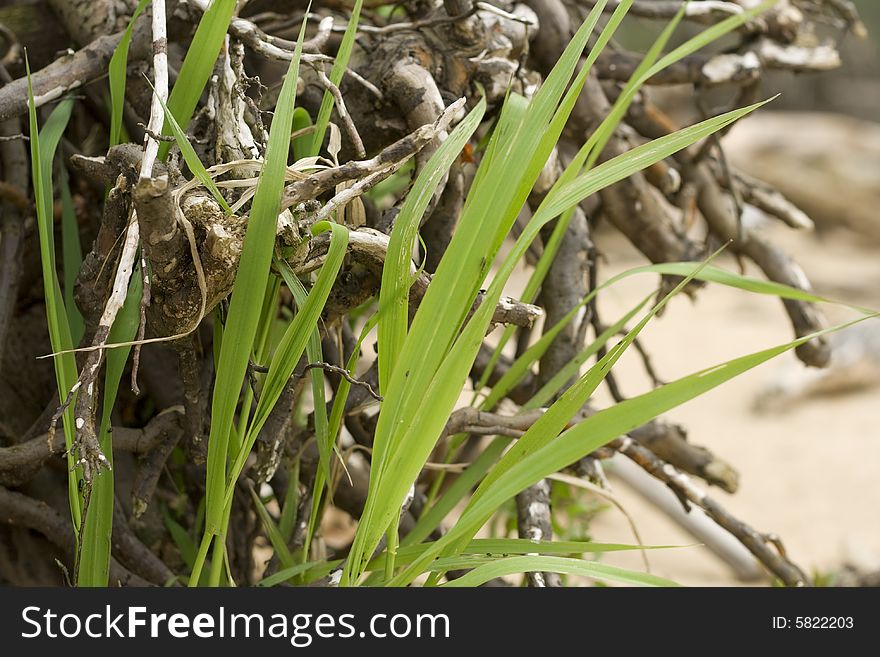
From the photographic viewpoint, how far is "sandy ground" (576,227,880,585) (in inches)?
116

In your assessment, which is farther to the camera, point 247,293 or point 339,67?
point 339,67

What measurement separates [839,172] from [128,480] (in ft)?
21.8

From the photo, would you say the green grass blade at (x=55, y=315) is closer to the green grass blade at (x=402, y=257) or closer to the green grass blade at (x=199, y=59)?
the green grass blade at (x=199, y=59)

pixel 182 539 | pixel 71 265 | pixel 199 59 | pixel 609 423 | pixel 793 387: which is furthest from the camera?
pixel 793 387

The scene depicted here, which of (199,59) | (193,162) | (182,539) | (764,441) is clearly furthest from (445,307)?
(764,441)

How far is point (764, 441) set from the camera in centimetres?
394

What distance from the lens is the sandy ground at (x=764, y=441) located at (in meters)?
2.96

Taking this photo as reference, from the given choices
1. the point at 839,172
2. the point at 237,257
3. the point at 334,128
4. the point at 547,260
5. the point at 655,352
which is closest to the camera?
the point at 237,257

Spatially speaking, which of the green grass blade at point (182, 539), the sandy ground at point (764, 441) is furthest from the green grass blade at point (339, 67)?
the sandy ground at point (764, 441)

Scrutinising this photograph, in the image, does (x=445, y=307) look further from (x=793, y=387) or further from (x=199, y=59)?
(x=793, y=387)

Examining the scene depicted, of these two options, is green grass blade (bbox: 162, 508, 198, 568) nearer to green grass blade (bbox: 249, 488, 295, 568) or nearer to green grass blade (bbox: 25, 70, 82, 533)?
green grass blade (bbox: 249, 488, 295, 568)
